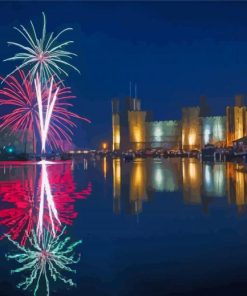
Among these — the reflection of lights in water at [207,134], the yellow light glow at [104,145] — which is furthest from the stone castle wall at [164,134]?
the yellow light glow at [104,145]

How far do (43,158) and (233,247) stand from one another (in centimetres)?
2938

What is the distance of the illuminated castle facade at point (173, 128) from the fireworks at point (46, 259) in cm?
4882

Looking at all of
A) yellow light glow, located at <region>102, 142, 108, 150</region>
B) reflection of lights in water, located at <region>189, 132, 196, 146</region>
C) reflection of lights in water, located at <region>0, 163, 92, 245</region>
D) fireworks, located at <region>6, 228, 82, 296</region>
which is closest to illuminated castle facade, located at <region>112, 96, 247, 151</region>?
reflection of lights in water, located at <region>189, 132, 196, 146</region>

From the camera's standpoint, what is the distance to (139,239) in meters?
5.34

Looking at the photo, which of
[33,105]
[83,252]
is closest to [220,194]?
[83,252]

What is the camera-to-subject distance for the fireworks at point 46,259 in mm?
3854

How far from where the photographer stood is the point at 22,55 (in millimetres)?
21797

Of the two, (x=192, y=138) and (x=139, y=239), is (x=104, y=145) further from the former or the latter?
(x=139, y=239)

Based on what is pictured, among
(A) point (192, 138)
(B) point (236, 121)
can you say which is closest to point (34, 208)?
(B) point (236, 121)

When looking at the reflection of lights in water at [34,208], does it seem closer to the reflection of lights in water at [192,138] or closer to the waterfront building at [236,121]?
the waterfront building at [236,121]

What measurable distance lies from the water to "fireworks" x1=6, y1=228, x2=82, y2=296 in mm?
38

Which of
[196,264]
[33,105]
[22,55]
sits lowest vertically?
[196,264]

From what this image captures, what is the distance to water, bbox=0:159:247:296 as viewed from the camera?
3.71 meters

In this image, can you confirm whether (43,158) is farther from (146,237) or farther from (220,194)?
(146,237)
